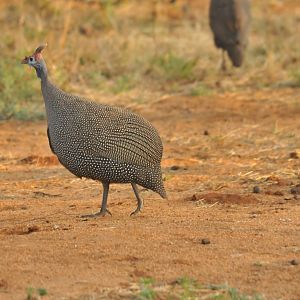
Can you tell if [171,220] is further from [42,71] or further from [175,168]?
[175,168]

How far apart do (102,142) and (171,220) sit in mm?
603

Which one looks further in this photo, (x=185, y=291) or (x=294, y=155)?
(x=294, y=155)

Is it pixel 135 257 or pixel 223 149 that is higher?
pixel 135 257

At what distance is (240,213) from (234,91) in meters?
6.18

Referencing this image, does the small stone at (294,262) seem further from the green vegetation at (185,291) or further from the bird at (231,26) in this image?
the bird at (231,26)

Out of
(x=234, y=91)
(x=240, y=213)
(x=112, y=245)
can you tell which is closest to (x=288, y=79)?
(x=234, y=91)

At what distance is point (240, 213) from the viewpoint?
250 inches

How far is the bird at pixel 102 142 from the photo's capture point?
6062mm

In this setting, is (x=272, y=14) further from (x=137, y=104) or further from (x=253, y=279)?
(x=253, y=279)

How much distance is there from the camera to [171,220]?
6.06 m

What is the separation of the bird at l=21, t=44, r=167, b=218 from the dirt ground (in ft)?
0.91

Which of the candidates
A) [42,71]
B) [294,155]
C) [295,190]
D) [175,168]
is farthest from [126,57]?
[42,71]

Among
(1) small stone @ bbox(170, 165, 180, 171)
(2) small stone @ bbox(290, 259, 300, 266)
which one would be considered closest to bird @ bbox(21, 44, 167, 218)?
(2) small stone @ bbox(290, 259, 300, 266)

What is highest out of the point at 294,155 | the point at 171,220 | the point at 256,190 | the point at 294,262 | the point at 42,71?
the point at 42,71
